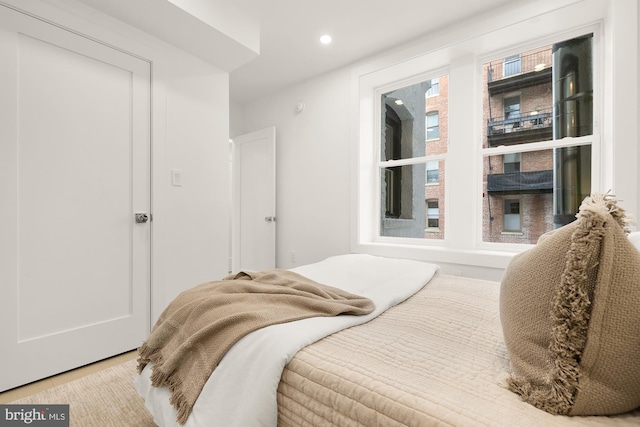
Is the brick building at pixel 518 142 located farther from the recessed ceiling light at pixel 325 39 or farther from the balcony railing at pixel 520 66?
the recessed ceiling light at pixel 325 39

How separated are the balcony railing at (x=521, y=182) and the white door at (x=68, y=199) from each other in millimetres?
2888

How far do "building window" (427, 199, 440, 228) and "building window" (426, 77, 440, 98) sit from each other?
1048 mm

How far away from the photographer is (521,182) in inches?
98.9

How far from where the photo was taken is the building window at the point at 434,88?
293cm

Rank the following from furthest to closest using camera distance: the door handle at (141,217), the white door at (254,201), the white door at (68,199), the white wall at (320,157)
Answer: the white door at (254,201) → the white wall at (320,157) → the door handle at (141,217) → the white door at (68,199)

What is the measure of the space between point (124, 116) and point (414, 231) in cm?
271

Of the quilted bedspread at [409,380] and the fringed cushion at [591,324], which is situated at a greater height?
the fringed cushion at [591,324]

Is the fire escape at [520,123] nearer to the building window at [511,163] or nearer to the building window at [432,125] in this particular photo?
the building window at [511,163]

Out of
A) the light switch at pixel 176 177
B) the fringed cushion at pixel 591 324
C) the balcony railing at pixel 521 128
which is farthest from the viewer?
the light switch at pixel 176 177

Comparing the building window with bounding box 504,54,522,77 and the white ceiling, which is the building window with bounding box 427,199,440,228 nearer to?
the building window with bounding box 504,54,522,77

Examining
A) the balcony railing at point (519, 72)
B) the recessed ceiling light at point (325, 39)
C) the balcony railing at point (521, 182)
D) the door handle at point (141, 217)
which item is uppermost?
the recessed ceiling light at point (325, 39)

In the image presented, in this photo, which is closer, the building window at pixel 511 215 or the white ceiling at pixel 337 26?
the white ceiling at pixel 337 26

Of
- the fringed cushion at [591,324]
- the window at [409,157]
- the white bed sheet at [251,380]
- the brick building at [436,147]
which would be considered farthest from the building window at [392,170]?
the fringed cushion at [591,324]

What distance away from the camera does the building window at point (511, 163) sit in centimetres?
252
